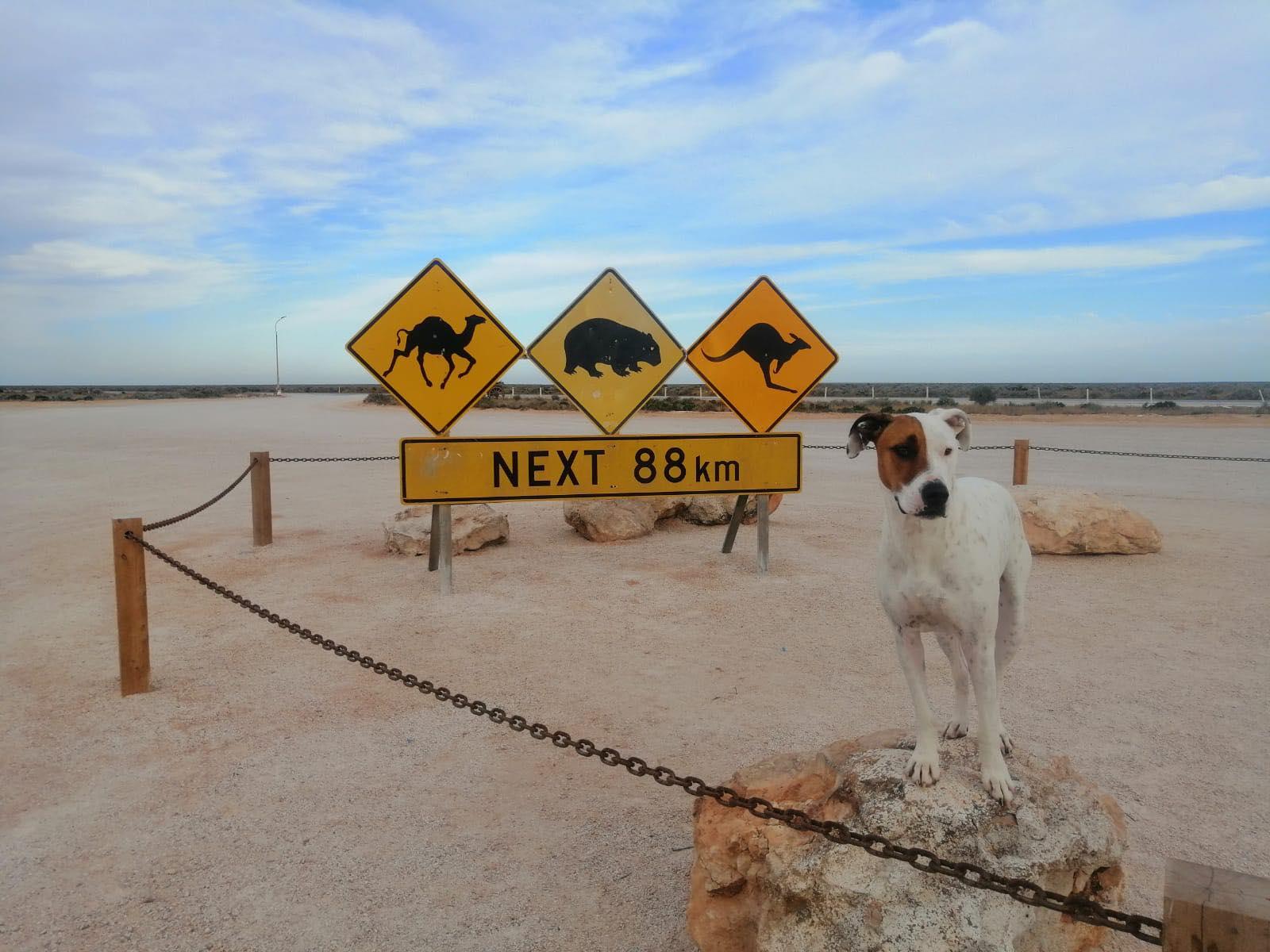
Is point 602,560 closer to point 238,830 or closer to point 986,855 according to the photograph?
point 238,830

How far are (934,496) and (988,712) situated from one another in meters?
0.79

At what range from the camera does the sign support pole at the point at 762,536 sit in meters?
8.40

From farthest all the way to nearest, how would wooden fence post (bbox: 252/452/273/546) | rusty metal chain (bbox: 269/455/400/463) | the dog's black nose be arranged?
rusty metal chain (bbox: 269/455/400/463), wooden fence post (bbox: 252/452/273/546), the dog's black nose

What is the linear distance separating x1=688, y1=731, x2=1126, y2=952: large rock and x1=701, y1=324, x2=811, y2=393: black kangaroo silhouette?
569 cm

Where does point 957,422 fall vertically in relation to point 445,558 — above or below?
above

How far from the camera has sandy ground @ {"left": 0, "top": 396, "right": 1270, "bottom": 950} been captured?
329 centimetres

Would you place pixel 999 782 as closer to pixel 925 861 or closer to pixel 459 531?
pixel 925 861

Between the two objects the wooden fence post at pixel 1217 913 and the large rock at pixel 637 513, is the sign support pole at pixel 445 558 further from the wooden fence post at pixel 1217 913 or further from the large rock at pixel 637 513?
the wooden fence post at pixel 1217 913

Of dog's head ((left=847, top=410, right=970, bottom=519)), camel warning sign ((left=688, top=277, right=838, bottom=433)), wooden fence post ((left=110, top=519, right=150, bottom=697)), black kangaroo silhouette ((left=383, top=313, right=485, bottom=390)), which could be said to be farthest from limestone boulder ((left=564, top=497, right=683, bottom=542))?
dog's head ((left=847, top=410, right=970, bottom=519))

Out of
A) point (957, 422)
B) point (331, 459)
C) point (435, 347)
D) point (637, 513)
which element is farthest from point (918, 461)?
point (331, 459)

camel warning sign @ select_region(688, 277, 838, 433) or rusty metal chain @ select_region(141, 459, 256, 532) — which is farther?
camel warning sign @ select_region(688, 277, 838, 433)

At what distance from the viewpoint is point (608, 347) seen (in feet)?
26.9

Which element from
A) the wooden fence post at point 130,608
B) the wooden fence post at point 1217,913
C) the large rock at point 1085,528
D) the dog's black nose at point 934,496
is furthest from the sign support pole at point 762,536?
the wooden fence post at point 1217,913

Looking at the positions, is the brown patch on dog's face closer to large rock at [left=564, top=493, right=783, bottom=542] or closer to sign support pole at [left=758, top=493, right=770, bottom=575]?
sign support pole at [left=758, top=493, right=770, bottom=575]
